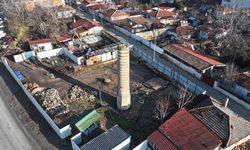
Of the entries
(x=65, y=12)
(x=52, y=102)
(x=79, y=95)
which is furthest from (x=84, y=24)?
(x=52, y=102)

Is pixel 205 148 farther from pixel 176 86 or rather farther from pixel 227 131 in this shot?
pixel 176 86

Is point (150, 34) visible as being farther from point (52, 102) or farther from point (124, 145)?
point (124, 145)

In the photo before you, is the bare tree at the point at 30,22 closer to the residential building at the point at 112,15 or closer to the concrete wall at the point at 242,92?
the residential building at the point at 112,15

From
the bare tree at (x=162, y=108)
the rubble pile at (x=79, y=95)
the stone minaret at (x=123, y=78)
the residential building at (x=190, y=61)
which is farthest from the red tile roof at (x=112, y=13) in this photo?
the stone minaret at (x=123, y=78)

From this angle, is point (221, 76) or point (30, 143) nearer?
point (30, 143)

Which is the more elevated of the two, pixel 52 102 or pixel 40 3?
pixel 40 3

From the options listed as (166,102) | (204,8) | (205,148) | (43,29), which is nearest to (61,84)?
(166,102)
